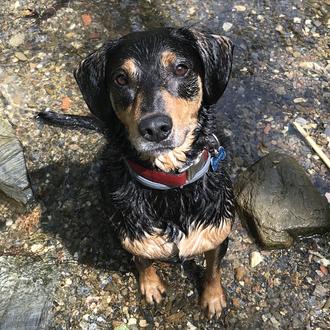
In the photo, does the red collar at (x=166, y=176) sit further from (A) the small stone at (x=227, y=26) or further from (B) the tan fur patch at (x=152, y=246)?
(A) the small stone at (x=227, y=26)

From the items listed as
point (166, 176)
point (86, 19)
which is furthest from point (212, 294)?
point (86, 19)

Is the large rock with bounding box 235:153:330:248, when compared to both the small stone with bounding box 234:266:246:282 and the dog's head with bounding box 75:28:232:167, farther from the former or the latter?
the dog's head with bounding box 75:28:232:167

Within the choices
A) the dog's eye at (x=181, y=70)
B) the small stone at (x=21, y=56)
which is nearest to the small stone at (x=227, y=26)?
the small stone at (x=21, y=56)

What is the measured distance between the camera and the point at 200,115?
10.6 feet

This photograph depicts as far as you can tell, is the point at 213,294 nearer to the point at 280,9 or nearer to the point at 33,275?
the point at 33,275

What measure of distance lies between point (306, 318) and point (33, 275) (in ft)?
6.74

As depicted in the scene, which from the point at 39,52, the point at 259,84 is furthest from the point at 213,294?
the point at 39,52

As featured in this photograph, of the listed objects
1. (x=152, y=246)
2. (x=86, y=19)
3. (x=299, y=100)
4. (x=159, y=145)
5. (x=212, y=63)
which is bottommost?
(x=299, y=100)

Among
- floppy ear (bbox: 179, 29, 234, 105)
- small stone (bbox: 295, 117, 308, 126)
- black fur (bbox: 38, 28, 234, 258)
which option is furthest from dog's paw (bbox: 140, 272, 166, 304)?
small stone (bbox: 295, 117, 308, 126)

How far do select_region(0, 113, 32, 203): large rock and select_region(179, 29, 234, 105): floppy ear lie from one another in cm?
207

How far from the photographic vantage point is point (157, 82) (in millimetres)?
2955

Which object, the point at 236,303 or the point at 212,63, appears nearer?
the point at 212,63

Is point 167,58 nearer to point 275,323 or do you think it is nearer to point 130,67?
point 130,67

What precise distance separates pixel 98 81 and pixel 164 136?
2.22 feet
